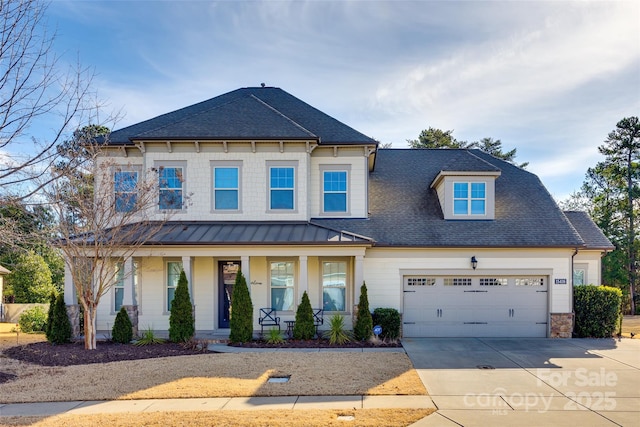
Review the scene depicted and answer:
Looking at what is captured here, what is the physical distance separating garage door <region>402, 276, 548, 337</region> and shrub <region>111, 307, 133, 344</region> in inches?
332

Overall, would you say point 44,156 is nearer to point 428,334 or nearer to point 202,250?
point 202,250

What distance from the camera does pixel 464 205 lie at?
14.5 metres

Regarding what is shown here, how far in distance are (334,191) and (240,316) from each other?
530 cm

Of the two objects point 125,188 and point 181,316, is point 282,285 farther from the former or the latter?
point 125,188

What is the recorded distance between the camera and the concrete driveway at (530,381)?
6344 millimetres

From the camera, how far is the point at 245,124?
1399 cm

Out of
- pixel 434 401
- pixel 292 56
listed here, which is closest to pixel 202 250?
pixel 292 56

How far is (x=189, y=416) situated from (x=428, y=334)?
29.5ft

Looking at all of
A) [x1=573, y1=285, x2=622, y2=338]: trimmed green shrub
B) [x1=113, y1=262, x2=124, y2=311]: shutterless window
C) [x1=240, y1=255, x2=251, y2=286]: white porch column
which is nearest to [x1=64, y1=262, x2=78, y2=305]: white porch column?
[x1=113, y1=262, x2=124, y2=311]: shutterless window

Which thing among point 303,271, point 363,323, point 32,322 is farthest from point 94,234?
point 363,323

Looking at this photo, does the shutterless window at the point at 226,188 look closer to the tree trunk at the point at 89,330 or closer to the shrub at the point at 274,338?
Result: the shrub at the point at 274,338

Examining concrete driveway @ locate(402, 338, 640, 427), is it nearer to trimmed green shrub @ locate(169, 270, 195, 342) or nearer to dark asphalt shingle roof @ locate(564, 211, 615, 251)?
dark asphalt shingle roof @ locate(564, 211, 615, 251)

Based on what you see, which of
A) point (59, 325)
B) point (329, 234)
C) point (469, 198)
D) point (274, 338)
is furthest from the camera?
point (469, 198)

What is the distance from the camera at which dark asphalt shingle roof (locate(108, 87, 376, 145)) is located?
13500 millimetres
